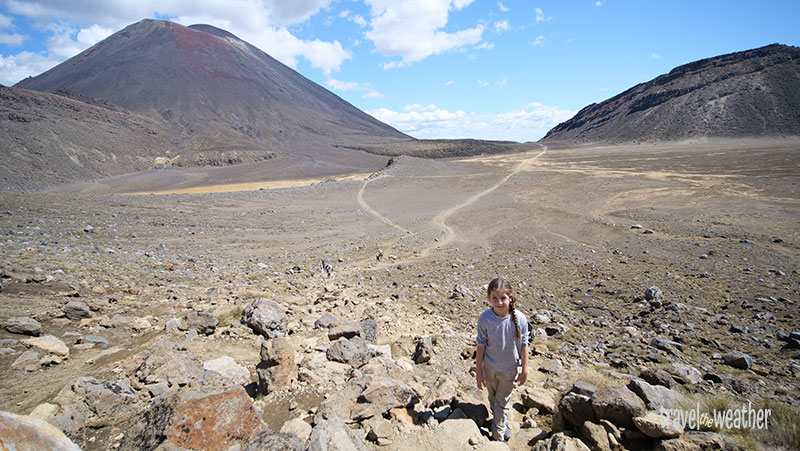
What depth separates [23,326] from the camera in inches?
169

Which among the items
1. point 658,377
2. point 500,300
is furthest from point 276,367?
point 658,377

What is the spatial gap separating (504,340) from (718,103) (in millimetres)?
108064

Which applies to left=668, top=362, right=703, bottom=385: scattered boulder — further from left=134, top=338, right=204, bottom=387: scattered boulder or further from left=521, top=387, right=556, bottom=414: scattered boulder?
left=134, top=338, right=204, bottom=387: scattered boulder

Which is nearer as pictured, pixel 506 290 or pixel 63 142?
pixel 506 290

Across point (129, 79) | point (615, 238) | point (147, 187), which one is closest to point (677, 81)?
point (615, 238)

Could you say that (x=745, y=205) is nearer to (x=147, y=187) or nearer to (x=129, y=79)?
(x=147, y=187)

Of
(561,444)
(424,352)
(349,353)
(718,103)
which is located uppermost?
(718,103)

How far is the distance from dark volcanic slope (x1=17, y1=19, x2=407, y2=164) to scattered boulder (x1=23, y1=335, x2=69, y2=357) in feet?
184

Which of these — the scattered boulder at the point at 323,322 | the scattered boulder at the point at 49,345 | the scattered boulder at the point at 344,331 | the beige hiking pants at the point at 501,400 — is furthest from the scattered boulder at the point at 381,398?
the scattered boulder at the point at 49,345

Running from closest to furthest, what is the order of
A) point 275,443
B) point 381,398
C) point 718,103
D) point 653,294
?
1. point 275,443
2. point 381,398
3. point 653,294
4. point 718,103

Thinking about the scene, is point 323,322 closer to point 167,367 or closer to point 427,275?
point 167,367

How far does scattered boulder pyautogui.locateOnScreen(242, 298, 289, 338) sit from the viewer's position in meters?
5.16

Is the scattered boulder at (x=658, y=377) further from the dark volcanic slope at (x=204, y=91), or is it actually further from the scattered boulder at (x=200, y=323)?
the dark volcanic slope at (x=204, y=91)

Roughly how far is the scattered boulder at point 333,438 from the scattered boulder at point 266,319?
106 inches
